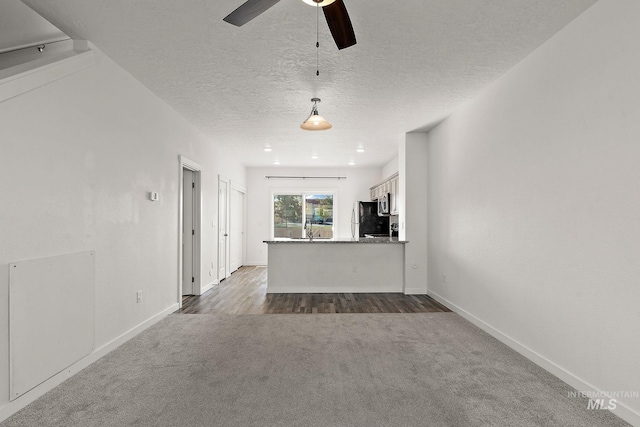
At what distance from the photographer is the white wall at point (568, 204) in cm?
207

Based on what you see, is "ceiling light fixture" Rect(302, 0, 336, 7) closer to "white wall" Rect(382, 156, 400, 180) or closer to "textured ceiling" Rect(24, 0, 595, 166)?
"textured ceiling" Rect(24, 0, 595, 166)

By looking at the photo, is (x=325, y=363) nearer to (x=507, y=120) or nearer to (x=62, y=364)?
(x=62, y=364)

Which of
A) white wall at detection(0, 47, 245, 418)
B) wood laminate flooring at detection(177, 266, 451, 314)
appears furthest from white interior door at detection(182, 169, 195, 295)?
white wall at detection(0, 47, 245, 418)

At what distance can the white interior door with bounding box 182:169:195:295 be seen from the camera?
5504mm

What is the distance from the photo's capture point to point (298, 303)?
4.96m

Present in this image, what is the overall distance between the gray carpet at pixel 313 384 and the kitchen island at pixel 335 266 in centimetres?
202

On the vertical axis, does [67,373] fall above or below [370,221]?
below

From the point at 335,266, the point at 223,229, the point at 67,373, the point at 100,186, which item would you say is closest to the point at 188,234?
the point at 223,229

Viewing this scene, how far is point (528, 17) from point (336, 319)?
Result: 341 centimetres

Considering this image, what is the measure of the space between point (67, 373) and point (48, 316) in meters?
0.51

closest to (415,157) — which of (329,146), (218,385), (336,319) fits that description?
(329,146)

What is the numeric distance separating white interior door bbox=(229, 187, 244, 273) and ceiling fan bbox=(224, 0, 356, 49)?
5.94 metres

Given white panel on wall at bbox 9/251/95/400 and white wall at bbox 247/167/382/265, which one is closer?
white panel on wall at bbox 9/251/95/400

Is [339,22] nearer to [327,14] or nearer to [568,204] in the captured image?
[327,14]
